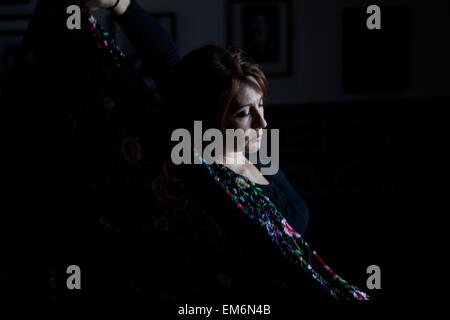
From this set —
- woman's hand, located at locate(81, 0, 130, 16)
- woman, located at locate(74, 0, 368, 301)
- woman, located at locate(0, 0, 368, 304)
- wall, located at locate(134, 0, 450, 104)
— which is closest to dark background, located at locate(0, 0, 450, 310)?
wall, located at locate(134, 0, 450, 104)

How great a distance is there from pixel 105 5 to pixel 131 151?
1.07 ft

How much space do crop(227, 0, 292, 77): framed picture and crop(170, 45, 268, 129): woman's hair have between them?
155 cm

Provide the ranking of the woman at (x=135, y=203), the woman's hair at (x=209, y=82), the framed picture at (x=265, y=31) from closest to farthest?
the woman at (x=135, y=203), the woman's hair at (x=209, y=82), the framed picture at (x=265, y=31)

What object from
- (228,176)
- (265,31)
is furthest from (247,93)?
(265,31)

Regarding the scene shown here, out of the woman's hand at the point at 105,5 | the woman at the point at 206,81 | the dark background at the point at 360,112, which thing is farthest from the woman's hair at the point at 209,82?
the dark background at the point at 360,112

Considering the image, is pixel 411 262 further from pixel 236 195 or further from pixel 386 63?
pixel 236 195

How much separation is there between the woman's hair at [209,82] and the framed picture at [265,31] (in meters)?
1.55

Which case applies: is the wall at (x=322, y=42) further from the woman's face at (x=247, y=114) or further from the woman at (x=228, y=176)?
the woman's face at (x=247, y=114)

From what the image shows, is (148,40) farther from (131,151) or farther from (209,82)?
(131,151)

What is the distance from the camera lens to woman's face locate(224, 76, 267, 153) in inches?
40.8

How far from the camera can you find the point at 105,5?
3.03 ft

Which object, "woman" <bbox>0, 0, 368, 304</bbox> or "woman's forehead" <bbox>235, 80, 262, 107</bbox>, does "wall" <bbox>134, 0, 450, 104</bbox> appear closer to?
"woman's forehead" <bbox>235, 80, 262, 107</bbox>

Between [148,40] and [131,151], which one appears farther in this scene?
[148,40]

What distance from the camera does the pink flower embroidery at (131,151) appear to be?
819 millimetres
